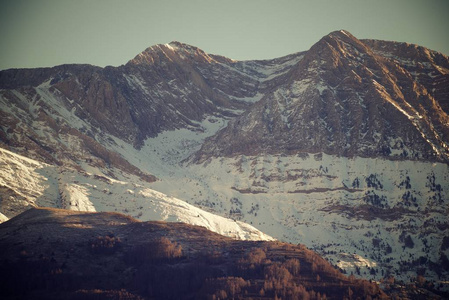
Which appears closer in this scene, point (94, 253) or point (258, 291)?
point (258, 291)

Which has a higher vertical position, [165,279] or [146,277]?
[146,277]

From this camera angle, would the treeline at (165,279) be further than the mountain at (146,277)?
No

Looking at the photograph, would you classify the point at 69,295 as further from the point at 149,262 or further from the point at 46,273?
the point at 149,262

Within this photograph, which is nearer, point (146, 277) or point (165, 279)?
point (165, 279)

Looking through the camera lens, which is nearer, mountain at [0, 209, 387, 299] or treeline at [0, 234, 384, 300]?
treeline at [0, 234, 384, 300]

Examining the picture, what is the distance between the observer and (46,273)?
18300cm

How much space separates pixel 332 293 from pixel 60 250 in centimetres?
6650

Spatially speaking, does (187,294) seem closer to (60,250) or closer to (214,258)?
(214,258)

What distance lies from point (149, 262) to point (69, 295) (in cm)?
2711

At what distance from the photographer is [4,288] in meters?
175

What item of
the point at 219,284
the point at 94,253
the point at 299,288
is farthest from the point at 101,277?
the point at 299,288

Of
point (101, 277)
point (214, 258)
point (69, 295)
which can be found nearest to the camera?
point (69, 295)

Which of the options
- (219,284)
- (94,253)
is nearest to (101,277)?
(94,253)

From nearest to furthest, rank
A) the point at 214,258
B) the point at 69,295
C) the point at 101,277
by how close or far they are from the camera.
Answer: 1. the point at 69,295
2. the point at 101,277
3. the point at 214,258
